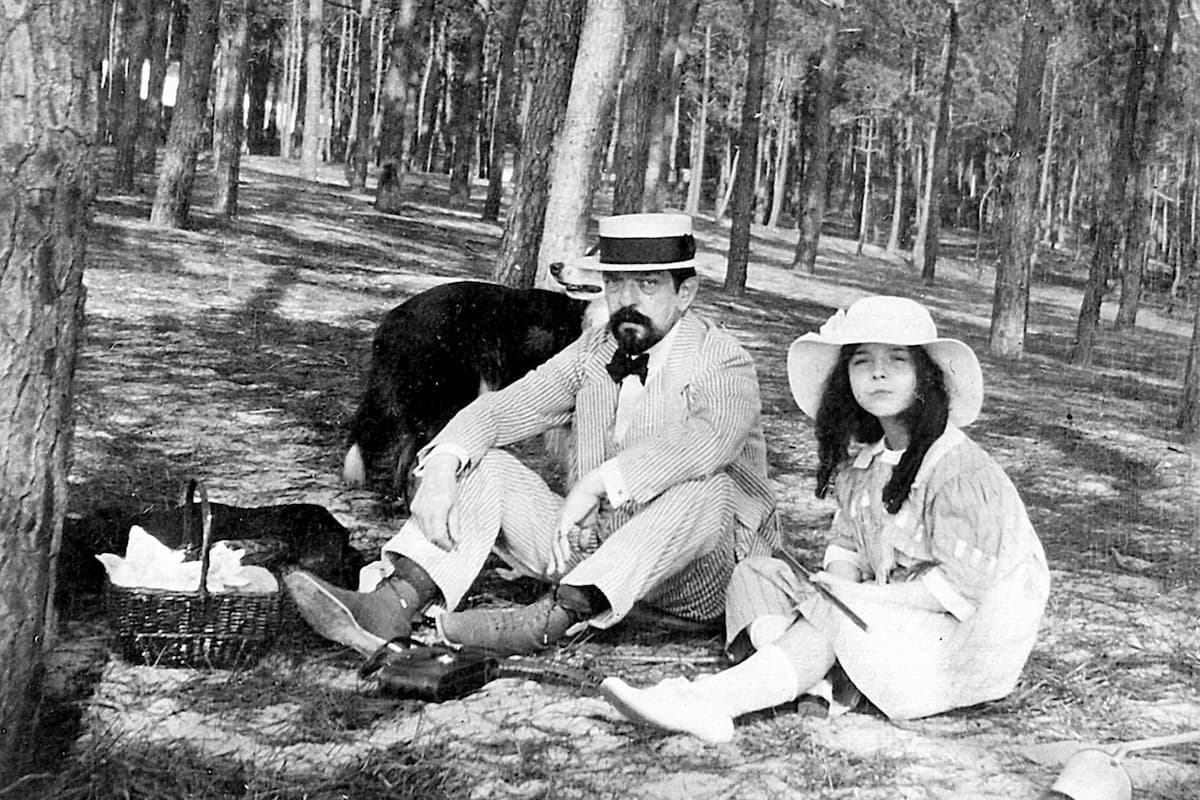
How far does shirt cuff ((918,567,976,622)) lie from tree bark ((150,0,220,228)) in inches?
361

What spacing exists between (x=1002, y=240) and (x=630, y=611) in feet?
28.5

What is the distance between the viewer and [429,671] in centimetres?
289

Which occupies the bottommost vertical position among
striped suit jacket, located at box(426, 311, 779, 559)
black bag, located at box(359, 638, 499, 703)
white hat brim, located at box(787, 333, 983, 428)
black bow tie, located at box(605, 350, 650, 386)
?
black bag, located at box(359, 638, 499, 703)

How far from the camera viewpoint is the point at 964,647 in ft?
9.30

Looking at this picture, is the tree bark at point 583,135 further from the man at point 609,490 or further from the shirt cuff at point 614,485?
the shirt cuff at point 614,485

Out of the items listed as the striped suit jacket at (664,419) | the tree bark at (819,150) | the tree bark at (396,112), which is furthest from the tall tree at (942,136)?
the striped suit jacket at (664,419)

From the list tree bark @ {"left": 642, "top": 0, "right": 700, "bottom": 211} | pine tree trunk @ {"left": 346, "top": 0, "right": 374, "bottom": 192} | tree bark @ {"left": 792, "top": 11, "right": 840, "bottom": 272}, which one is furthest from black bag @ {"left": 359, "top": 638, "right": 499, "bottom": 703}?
pine tree trunk @ {"left": 346, "top": 0, "right": 374, "bottom": 192}

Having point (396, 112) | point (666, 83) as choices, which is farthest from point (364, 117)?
point (666, 83)

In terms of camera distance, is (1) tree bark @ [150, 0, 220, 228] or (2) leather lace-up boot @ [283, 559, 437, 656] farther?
(1) tree bark @ [150, 0, 220, 228]

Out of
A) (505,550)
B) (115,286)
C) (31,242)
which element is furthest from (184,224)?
(31,242)

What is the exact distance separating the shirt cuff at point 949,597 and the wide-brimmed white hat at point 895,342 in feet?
1.12

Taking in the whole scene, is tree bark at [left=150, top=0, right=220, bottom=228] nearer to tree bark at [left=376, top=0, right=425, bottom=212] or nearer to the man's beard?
tree bark at [left=376, top=0, right=425, bottom=212]

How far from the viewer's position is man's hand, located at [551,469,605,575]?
3160 mm

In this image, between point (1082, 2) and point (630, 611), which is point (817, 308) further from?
point (630, 611)
